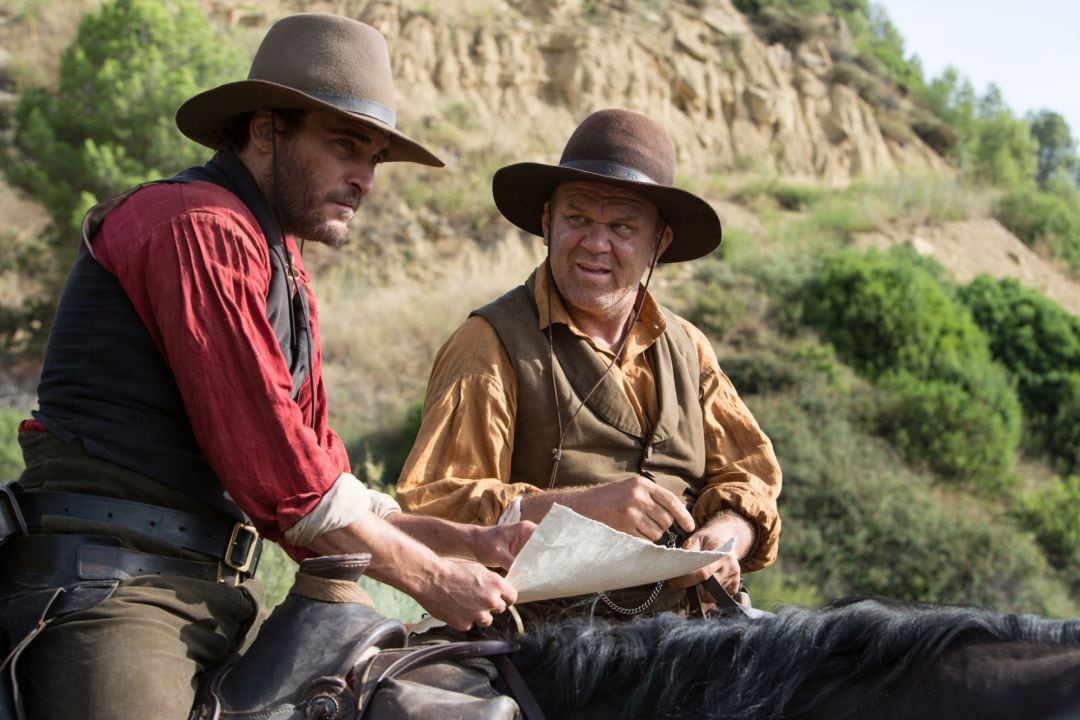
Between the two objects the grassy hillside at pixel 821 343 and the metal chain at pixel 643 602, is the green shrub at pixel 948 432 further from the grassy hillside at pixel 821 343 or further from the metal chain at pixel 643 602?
the metal chain at pixel 643 602

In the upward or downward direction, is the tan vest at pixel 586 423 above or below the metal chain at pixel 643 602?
above

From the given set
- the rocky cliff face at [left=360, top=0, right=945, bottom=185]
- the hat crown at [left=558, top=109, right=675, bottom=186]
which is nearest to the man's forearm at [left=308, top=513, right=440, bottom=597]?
the hat crown at [left=558, top=109, right=675, bottom=186]

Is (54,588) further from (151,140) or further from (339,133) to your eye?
(151,140)

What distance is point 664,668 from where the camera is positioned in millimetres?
2221

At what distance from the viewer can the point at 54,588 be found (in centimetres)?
237

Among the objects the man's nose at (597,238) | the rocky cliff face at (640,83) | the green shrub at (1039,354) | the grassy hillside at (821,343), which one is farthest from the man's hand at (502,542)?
the rocky cliff face at (640,83)

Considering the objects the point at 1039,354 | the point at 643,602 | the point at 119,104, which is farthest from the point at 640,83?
the point at 643,602

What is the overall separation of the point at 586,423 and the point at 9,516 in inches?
68.6

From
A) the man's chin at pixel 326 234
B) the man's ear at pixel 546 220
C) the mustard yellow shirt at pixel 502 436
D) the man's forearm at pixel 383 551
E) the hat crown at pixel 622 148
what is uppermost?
the hat crown at pixel 622 148

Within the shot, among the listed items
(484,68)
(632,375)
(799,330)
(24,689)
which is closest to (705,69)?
(484,68)

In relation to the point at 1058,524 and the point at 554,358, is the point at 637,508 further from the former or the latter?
the point at 1058,524

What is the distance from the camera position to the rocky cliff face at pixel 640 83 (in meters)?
27.4

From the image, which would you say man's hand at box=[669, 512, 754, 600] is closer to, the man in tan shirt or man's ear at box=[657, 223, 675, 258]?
the man in tan shirt

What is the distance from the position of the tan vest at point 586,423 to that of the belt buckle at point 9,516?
158 centimetres
